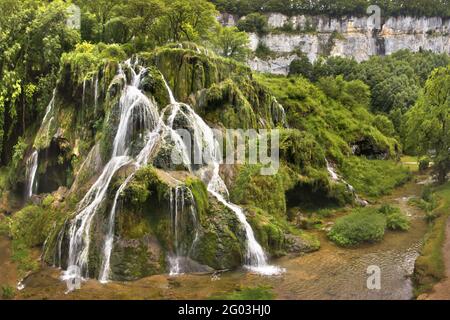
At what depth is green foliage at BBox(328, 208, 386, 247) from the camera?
19717 millimetres

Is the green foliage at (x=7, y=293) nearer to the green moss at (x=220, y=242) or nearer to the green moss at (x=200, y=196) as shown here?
the green moss at (x=220, y=242)

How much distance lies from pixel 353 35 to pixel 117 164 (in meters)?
75.8

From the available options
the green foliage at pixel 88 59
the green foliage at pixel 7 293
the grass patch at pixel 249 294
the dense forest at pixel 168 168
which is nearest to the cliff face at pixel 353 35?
the dense forest at pixel 168 168

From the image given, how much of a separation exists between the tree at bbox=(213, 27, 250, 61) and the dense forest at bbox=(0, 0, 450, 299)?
6036 mm

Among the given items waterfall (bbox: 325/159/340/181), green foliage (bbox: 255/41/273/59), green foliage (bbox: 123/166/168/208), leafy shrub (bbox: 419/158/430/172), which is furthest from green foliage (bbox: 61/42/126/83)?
green foliage (bbox: 255/41/273/59)

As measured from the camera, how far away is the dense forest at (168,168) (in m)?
16.8

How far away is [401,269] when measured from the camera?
1667 cm

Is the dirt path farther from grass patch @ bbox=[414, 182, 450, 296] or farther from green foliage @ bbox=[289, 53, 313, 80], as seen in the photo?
green foliage @ bbox=[289, 53, 313, 80]

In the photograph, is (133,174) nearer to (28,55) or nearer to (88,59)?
(88,59)

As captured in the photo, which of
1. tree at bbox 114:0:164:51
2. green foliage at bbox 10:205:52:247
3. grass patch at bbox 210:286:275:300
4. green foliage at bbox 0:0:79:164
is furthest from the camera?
tree at bbox 114:0:164:51

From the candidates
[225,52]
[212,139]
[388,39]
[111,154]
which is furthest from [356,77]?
[111,154]

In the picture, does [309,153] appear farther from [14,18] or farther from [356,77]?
[356,77]

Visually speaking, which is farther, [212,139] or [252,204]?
[212,139]

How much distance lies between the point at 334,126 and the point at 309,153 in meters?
12.5
